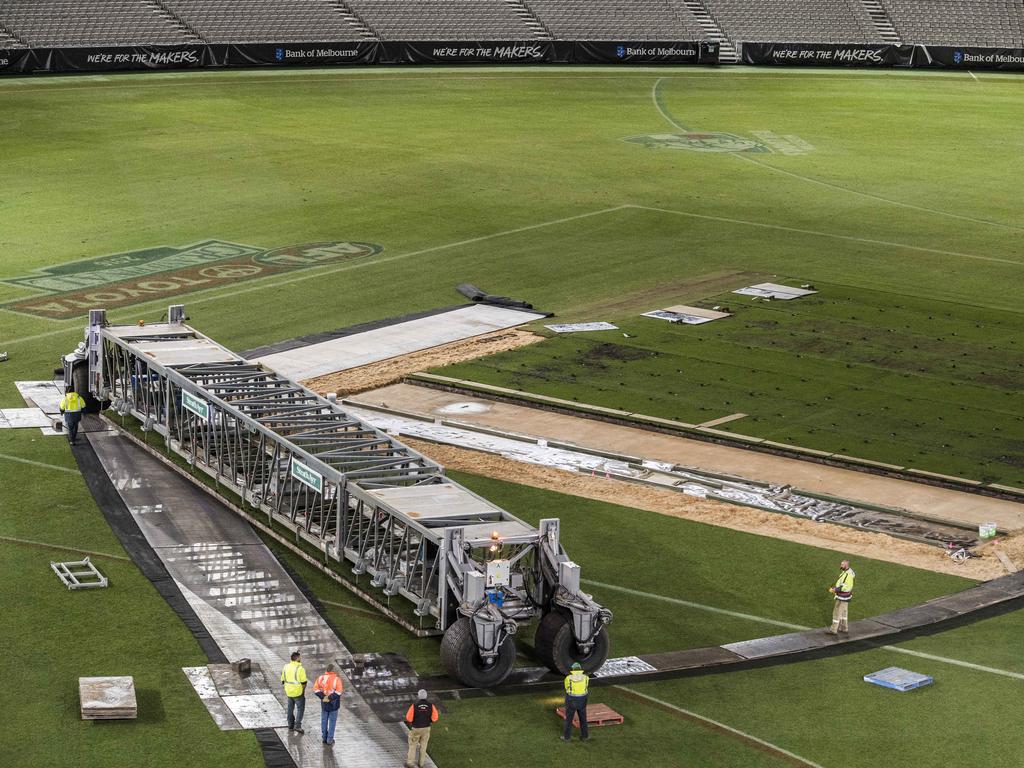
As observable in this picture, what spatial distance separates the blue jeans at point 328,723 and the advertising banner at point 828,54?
96525 millimetres

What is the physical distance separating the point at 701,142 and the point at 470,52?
25070mm

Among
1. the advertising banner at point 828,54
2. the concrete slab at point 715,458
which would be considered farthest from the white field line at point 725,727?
the advertising banner at point 828,54

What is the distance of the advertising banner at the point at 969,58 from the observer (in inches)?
4670

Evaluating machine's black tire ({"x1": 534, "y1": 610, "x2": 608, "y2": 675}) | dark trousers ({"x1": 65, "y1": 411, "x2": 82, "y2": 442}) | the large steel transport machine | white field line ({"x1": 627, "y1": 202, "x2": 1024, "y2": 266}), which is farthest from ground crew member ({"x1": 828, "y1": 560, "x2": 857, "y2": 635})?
white field line ({"x1": 627, "y1": 202, "x2": 1024, "y2": 266})

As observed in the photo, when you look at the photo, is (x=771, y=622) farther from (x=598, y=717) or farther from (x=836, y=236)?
(x=836, y=236)

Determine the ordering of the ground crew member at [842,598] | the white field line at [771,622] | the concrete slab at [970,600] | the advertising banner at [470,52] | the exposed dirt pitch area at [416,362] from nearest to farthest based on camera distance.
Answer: the white field line at [771,622] → the ground crew member at [842,598] → the concrete slab at [970,600] → the exposed dirt pitch area at [416,362] → the advertising banner at [470,52]

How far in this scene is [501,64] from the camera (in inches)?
4267

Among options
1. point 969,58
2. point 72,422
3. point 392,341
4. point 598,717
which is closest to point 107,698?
point 598,717

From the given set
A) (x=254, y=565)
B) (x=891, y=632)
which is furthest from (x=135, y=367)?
(x=891, y=632)

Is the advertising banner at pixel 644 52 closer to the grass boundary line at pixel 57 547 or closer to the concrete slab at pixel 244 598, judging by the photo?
the concrete slab at pixel 244 598

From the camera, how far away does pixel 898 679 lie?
2847 centimetres

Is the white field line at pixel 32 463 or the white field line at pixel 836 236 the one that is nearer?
the white field line at pixel 32 463

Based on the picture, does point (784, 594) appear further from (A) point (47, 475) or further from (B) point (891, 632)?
(A) point (47, 475)

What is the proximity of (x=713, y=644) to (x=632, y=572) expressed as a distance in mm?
3717
